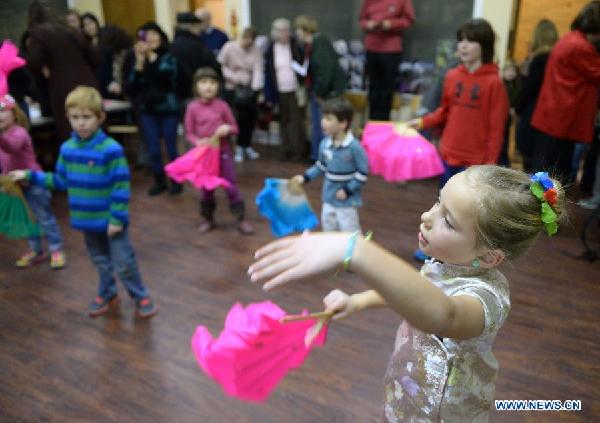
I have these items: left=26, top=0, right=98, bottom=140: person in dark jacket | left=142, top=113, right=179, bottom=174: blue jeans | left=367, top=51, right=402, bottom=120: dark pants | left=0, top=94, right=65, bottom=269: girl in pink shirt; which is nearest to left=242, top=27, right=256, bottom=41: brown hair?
left=367, top=51, right=402, bottom=120: dark pants

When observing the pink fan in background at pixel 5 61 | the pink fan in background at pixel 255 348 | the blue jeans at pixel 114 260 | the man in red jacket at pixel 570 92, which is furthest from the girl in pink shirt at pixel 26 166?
the man in red jacket at pixel 570 92

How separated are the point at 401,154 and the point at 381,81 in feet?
10.5

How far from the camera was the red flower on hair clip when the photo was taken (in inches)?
40.1

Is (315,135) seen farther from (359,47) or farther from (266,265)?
(266,265)

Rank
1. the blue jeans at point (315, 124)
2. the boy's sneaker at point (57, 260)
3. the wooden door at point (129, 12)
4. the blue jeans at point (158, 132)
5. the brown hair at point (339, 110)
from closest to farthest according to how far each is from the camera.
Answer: the brown hair at point (339, 110) < the boy's sneaker at point (57, 260) < the blue jeans at point (158, 132) < the blue jeans at point (315, 124) < the wooden door at point (129, 12)

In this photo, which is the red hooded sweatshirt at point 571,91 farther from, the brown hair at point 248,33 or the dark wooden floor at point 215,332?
the brown hair at point 248,33

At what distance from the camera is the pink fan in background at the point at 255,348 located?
3.48 ft

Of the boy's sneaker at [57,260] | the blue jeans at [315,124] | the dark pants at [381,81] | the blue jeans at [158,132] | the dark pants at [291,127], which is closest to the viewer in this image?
the boy's sneaker at [57,260]

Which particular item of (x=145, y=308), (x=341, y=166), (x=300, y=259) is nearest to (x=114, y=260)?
(x=145, y=308)

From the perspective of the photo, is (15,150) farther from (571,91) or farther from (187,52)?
(571,91)

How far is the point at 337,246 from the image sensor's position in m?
0.82

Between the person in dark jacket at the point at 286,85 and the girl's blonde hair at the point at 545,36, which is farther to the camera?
the person in dark jacket at the point at 286,85

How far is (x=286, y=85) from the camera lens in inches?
231

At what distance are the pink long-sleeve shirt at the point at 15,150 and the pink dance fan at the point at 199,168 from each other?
0.88 meters
